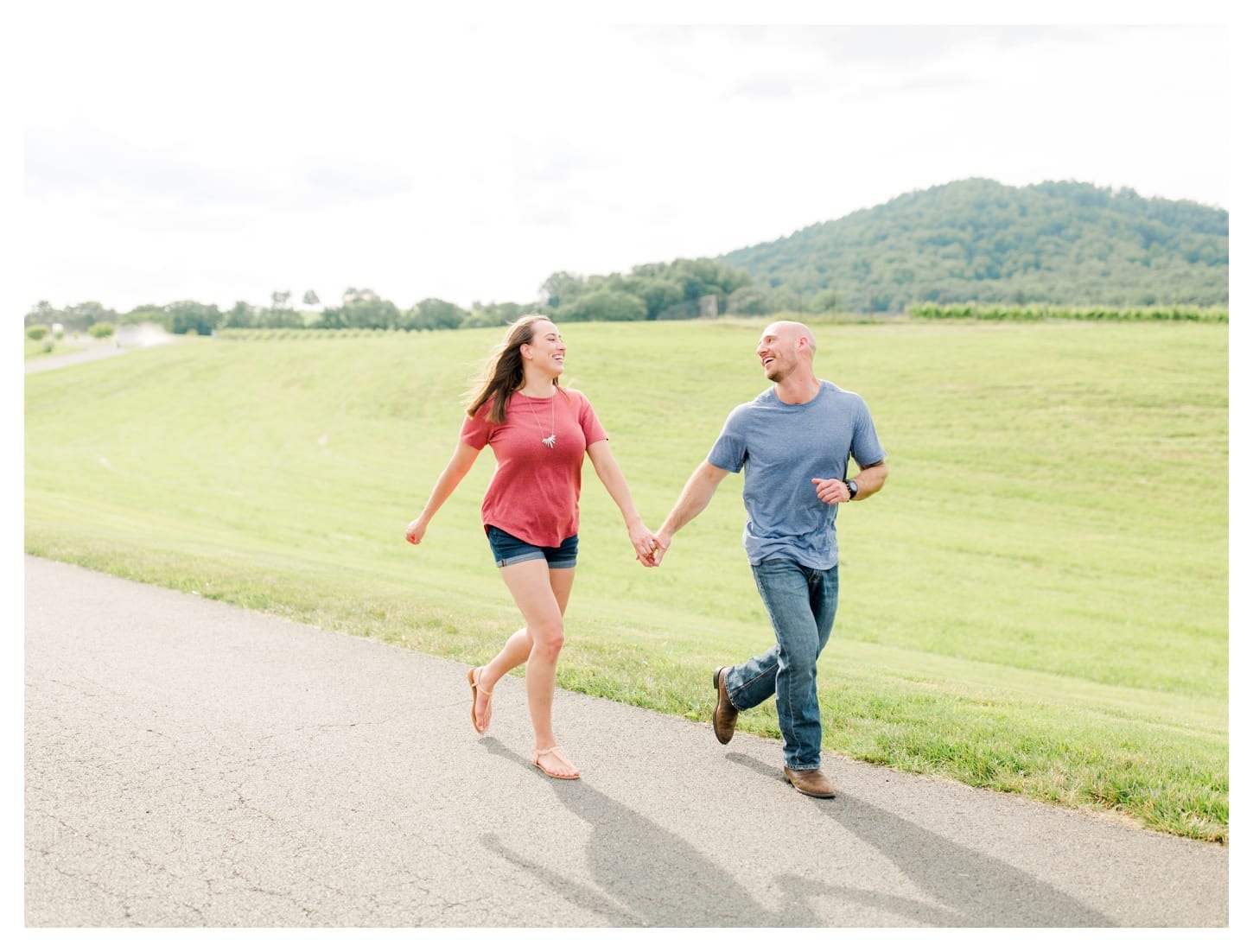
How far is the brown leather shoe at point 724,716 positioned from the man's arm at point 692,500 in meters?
0.89

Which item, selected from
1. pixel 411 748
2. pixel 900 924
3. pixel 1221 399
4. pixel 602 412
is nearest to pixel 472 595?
pixel 411 748

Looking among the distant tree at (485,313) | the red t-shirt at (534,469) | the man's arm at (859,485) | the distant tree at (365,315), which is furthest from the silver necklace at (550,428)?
the distant tree at (365,315)

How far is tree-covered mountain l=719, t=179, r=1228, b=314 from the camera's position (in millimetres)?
73625

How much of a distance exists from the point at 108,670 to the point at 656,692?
3900 millimetres

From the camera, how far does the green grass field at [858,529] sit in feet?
23.1

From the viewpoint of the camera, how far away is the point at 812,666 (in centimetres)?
543

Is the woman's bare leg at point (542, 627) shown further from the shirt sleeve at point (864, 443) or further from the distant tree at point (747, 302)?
the distant tree at point (747, 302)

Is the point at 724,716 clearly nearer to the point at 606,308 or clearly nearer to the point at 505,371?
the point at 505,371

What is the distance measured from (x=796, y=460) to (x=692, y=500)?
0.69m

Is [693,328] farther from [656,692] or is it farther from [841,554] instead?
[656,692]

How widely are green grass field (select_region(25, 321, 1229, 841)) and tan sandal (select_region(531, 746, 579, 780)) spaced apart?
119 centimetres

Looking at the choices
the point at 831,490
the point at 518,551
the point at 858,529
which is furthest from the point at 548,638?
the point at 858,529

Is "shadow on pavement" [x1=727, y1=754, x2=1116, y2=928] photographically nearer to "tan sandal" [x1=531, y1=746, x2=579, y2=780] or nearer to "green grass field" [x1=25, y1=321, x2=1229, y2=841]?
"green grass field" [x1=25, y1=321, x2=1229, y2=841]

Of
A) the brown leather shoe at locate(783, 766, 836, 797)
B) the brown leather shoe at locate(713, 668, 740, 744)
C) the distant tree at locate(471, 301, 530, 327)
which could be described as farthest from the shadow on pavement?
the distant tree at locate(471, 301, 530, 327)
